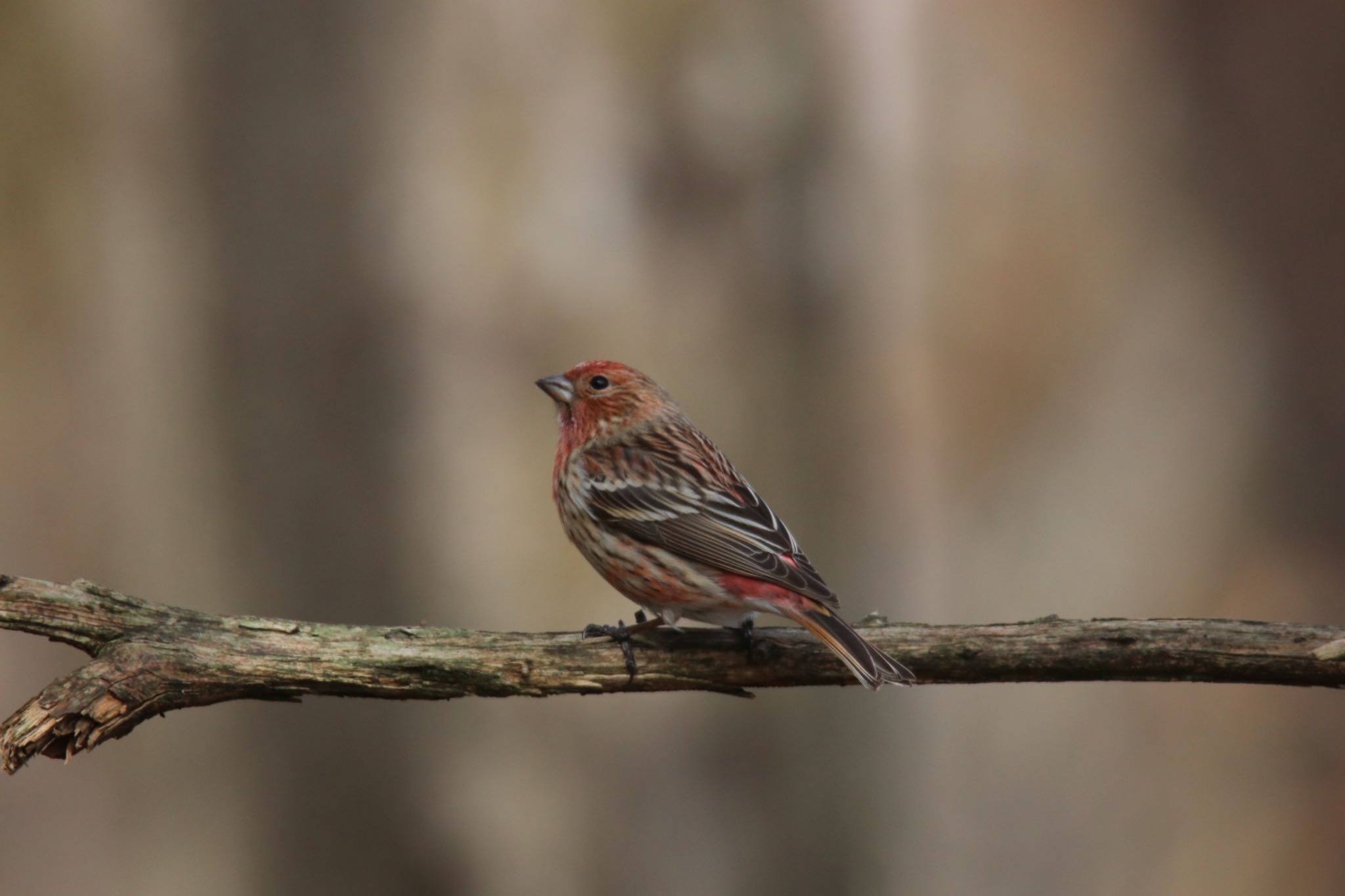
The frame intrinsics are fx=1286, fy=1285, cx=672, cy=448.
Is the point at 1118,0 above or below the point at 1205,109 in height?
above

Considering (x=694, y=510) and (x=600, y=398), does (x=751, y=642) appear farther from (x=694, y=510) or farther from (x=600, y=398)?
(x=600, y=398)

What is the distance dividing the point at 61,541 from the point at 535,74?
12.5 ft

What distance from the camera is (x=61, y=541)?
744 cm

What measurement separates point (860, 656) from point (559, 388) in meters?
2.16

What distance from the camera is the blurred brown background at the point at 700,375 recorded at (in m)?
7.08

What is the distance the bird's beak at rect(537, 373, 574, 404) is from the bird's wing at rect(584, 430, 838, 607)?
14.9 inches

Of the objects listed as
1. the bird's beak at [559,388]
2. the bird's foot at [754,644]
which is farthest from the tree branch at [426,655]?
the bird's beak at [559,388]

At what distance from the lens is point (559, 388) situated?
17.8 ft

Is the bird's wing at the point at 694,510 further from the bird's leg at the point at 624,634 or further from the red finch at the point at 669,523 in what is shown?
the bird's leg at the point at 624,634

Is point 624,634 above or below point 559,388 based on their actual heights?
below

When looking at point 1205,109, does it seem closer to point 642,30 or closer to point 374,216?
point 642,30

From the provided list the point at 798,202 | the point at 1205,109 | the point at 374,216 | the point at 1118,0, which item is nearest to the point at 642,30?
the point at 798,202

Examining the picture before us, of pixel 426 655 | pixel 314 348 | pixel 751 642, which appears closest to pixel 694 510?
pixel 751 642

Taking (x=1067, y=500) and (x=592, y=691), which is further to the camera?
(x=1067, y=500)
